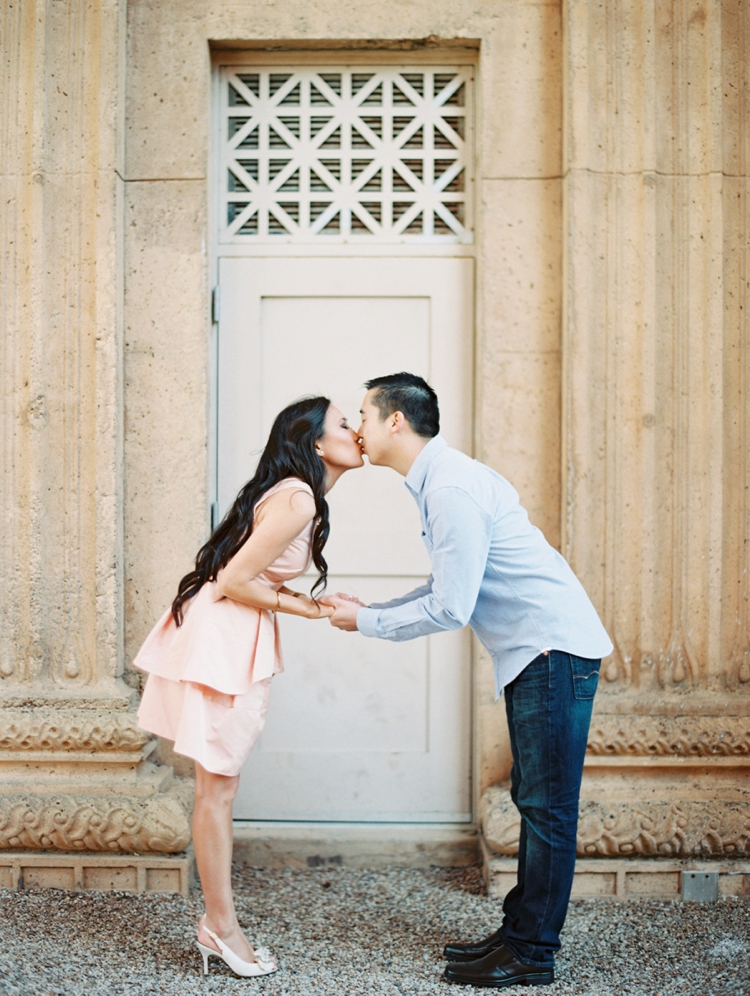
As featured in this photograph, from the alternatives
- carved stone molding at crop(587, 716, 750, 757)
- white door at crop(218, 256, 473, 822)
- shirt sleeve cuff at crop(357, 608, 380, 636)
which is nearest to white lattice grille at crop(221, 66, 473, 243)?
white door at crop(218, 256, 473, 822)

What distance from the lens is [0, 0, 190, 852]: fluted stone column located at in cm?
374

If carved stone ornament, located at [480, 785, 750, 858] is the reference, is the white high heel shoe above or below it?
below

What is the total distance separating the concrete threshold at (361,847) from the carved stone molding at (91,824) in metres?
0.48

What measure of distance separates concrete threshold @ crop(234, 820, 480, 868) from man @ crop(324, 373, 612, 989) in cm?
108

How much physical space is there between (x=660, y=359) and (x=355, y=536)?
1.55 meters

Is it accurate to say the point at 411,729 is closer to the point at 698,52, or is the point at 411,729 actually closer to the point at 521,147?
the point at 521,147

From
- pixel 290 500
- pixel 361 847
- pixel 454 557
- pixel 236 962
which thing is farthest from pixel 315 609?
pixel 361 847

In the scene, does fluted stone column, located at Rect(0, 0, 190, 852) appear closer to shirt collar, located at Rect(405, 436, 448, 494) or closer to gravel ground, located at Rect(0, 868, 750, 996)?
gravel ground, located at Rect(0, 868, 750, 996)

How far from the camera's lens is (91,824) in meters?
3.62

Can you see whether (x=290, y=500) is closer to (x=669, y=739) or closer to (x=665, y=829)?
(x=669, y=739)

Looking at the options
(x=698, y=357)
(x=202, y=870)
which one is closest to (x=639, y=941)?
(x=202, y=870)

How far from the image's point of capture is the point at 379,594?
4062 mm

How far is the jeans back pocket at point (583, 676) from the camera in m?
2.79

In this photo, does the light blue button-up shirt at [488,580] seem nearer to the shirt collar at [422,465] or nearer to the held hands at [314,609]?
the shirt collar at [422,465]
